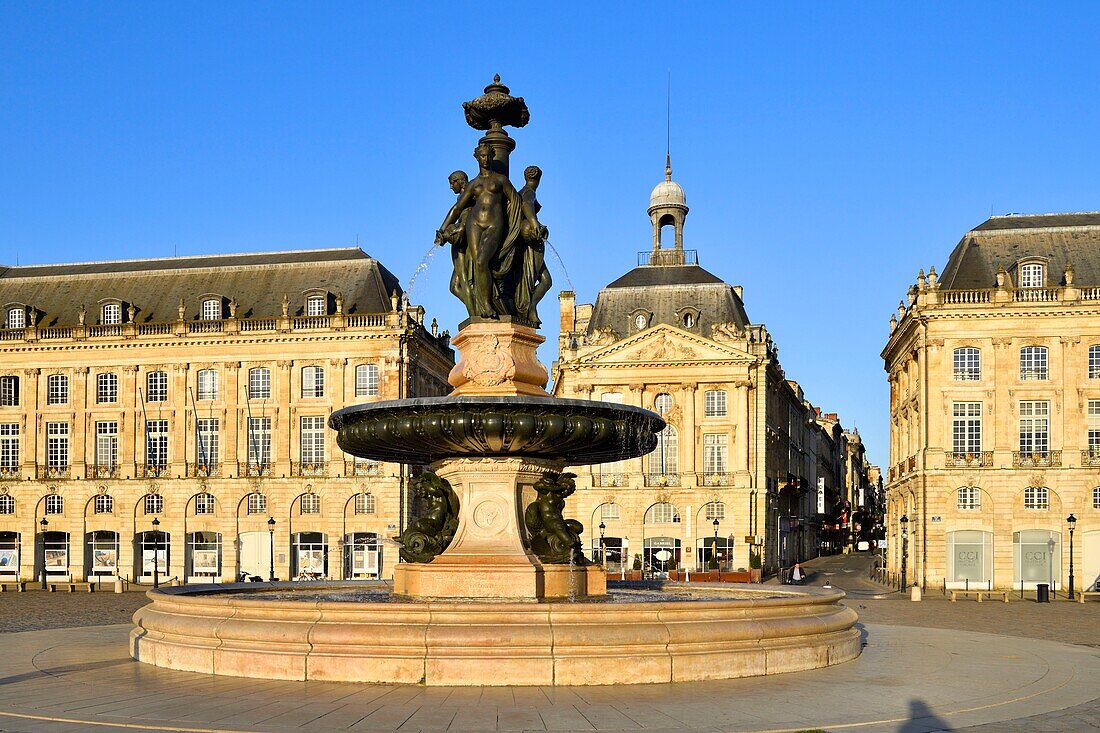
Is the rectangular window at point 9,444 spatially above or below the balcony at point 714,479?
above

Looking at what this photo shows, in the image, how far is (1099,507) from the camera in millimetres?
58812

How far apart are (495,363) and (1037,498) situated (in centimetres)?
4658

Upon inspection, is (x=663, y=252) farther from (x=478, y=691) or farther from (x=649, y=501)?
(x=478, y=691)

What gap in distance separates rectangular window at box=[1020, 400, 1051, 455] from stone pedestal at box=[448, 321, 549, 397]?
46.2 meters

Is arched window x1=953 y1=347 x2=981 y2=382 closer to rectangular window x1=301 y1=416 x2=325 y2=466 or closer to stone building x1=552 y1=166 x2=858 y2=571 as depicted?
stone building x1=552 y1=166 x2=858 y2=571

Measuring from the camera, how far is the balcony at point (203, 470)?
68562 millimetres

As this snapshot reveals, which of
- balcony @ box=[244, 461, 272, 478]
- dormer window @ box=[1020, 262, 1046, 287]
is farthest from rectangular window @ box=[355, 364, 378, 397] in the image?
dormer window @ box=[1020, 262, 1046, 287]

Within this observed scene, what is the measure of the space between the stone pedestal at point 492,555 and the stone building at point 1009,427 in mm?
44833

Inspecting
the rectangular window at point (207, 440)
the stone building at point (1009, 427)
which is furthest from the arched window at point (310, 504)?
the stone building at point (1009, 427)

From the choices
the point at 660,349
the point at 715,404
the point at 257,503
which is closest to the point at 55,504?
the point at 257,503

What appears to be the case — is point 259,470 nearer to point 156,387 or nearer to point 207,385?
point 207,385

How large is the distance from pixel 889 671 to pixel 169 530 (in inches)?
2286

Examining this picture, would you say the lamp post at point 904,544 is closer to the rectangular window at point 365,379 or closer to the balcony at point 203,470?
the rectangular window at point 365,379

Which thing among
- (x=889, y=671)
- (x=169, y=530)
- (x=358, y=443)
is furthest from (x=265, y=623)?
(x=169, y=530)
